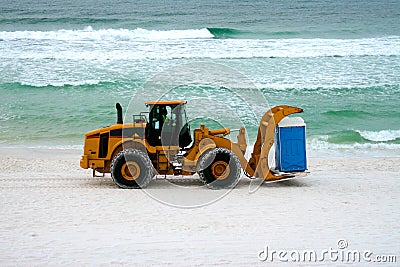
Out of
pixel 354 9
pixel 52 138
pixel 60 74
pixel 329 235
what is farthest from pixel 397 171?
pixel 354 9

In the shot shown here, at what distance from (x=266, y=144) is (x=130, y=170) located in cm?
255

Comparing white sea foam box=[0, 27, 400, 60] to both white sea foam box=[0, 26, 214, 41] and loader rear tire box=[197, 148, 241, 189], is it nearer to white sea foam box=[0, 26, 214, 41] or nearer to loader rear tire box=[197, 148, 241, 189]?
white sea foam box=[0, 26, 214, 41]

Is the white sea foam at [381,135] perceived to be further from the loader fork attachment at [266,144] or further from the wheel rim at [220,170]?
the wheel rim at [220,170]

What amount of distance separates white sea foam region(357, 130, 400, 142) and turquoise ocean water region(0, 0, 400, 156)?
0.06 m

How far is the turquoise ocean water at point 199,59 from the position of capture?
771 inches

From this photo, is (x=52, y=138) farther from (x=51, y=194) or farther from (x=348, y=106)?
(x=348, y=106)

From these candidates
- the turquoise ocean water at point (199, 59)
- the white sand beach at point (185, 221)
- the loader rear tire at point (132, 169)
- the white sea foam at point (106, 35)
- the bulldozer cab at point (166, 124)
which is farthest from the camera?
the white sea foam at point (106, 35)

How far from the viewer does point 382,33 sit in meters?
40.1

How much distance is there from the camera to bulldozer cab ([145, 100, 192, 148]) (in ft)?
37.2

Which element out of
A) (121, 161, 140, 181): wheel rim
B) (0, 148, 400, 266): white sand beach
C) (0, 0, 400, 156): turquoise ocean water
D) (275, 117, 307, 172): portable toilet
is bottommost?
(0, 148, 400, 266): white sand beach

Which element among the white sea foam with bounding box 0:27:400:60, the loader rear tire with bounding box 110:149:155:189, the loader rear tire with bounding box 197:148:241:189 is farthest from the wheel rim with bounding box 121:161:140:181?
the white sea foam with bounding box 0:27:400:60

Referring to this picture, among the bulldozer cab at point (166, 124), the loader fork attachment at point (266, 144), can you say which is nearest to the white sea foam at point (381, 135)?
the loader fork attachment at point (266, 144)

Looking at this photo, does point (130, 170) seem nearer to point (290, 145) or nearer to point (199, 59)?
point (290, 145)

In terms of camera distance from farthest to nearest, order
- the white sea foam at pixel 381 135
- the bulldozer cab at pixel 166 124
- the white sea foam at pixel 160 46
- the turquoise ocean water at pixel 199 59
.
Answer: the white sea foam at pixel 160 46
the turquoise ocean water at pixel 199 59
the white sea foam at pixel 381 135
the bulldozer cab at pixel 166 124
